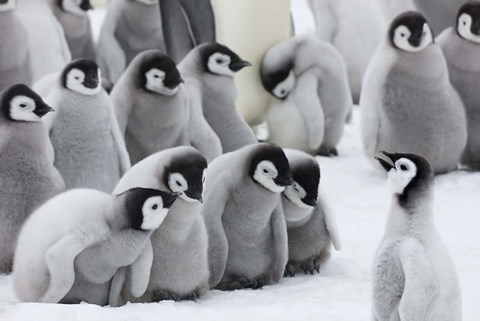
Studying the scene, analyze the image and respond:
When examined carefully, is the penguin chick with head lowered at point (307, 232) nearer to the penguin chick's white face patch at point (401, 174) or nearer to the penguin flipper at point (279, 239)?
the penguin flipper at point (279, 239)

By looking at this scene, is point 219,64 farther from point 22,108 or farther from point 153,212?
point 153,212

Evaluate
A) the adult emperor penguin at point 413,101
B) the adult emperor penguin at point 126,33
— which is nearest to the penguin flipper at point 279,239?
the adult emperor penguin at point 413,101

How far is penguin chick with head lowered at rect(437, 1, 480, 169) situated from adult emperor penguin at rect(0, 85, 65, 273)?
207 centimetres

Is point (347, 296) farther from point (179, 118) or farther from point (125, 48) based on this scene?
point (125, 48)

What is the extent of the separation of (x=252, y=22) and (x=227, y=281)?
2.42 meters

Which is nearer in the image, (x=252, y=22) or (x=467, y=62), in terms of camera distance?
(x=467, y=62)

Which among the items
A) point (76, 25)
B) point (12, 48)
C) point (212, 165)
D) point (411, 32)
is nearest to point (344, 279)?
point (212, 165)

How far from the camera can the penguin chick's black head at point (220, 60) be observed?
4.91 meters

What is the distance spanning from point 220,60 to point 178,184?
160cm

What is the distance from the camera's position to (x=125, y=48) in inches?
258

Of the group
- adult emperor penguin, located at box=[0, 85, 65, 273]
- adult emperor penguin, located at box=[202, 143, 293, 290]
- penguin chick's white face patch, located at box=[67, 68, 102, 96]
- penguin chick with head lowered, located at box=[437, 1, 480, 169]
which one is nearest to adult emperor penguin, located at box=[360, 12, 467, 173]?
penguin chick with head lowered, located at box=[437, 1, 480, 169]

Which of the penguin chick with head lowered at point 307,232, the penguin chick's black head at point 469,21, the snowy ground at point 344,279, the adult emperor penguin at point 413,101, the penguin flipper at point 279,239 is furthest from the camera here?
the penguin chick's black head at point 469,21

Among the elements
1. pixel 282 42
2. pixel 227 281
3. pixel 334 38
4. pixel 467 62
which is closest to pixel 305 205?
pixel 227 281

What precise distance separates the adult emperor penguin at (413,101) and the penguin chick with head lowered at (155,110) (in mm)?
819
